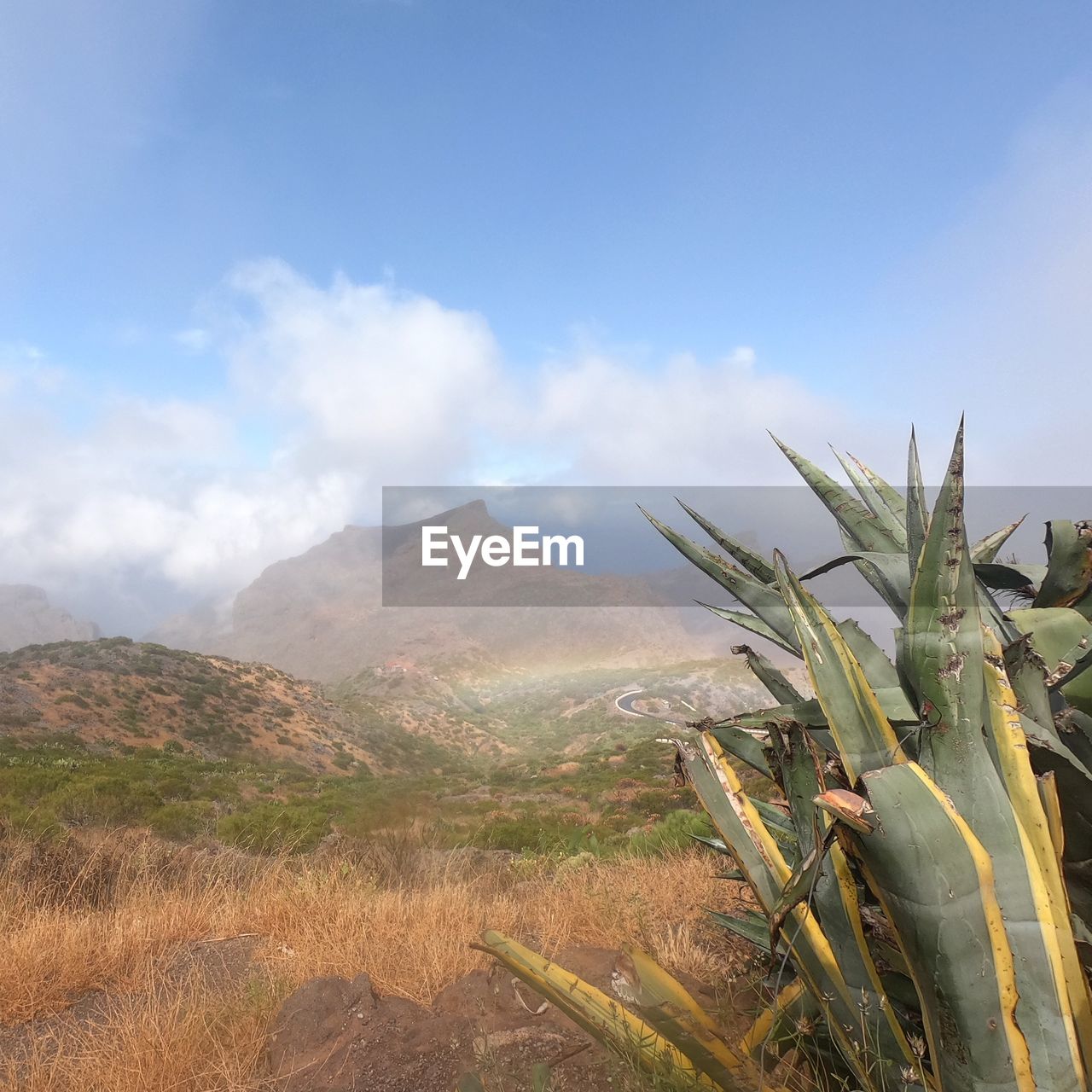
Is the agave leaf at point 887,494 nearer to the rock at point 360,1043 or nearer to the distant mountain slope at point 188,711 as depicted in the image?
the rock at point 360,1043

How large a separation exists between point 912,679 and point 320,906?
197 inches

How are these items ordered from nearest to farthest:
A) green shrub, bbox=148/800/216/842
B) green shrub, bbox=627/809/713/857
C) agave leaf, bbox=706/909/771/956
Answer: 1. agave leaf, bbox=706/909/771/956
2. green shrub, bbox=627/809/713/857
3. green shrub, bbox=148/800/216/842

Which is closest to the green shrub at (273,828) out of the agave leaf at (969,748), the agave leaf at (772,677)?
the agave leaf at (772,677)

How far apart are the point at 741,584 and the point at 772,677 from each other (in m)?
0.26

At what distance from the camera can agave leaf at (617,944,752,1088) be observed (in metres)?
1.38

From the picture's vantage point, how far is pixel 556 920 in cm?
433

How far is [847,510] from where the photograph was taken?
5.49 feet

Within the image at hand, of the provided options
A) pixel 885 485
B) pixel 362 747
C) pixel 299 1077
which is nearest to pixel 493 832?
pixel 299 1077

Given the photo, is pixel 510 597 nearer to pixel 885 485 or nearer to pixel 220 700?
pixel 220 700

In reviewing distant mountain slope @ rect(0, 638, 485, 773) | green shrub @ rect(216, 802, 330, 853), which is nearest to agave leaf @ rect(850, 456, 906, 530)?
green shrub @ rect(216, 802, 330, 853)

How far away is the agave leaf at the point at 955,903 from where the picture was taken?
917 mm

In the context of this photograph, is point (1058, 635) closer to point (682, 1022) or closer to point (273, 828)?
point (682, 1022)

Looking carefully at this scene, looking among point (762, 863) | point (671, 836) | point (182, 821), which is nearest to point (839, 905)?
point (762, 863)

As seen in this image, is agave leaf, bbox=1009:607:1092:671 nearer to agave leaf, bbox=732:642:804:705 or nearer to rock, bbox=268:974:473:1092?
agave leaf, bbox=732:642:804:705
